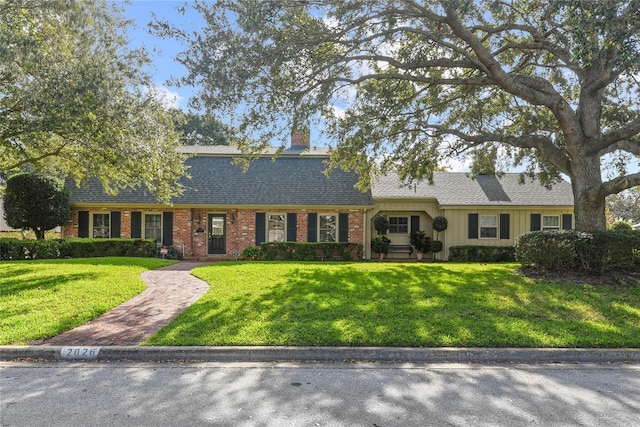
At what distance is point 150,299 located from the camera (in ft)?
28.3

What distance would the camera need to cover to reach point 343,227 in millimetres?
18859

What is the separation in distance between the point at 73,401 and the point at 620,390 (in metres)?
5.65

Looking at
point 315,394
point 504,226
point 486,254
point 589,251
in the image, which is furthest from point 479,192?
point 315,394

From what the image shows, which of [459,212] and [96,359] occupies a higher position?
[459,212]

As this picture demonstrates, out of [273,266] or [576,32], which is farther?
[273,266]

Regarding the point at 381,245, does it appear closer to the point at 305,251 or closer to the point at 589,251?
the point at 305,251

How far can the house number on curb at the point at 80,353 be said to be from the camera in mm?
5371

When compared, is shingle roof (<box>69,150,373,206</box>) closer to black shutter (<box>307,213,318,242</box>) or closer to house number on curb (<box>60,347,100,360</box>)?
black shutter (<box>307,213,318,242</box>)

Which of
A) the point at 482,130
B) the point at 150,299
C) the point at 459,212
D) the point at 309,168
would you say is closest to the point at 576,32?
the point at 482,130

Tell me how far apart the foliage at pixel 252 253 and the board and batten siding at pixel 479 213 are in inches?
345

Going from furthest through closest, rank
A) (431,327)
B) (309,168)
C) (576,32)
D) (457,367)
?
(309,168)
(576,32)
(431,327)
(457,367)

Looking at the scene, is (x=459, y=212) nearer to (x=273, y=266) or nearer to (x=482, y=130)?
(x=482, y=130)

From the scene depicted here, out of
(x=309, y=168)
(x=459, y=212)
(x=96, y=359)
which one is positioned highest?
(x=309, y=168)

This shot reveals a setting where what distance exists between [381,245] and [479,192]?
6.09 m
